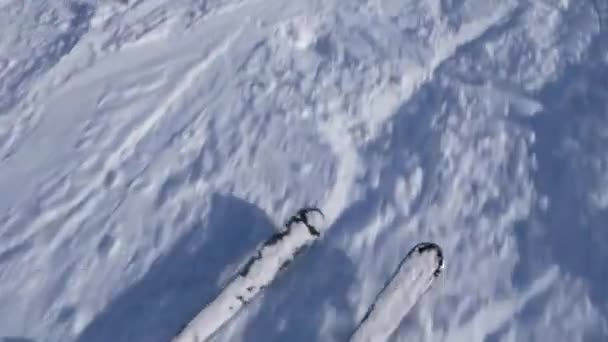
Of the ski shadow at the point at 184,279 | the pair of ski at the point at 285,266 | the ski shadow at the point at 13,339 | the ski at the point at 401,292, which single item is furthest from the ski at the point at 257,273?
the ski shadow at the point at 13,339

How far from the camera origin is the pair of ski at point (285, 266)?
2941mm

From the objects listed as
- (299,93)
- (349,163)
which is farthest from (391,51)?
(349,163)

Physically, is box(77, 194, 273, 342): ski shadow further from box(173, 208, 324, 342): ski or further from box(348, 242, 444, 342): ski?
box(348, 242, 444, 342): ski

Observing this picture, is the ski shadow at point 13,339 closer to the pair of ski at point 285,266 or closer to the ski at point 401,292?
the pair of ski at point 285,266

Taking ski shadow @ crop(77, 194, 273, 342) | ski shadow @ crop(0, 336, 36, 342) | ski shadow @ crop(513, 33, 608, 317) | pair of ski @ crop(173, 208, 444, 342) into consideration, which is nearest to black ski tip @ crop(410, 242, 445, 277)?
pair of ski @ crop(173, 208, 444, 342)

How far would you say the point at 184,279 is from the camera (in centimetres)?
339

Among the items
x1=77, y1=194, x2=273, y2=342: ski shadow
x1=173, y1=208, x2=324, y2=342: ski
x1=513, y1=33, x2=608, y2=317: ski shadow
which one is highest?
x1=77, y1=194, x2=273, y2=342: ski shadow

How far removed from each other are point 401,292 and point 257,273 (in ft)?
2.00

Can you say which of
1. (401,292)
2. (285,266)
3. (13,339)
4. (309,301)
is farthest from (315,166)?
(13,339)

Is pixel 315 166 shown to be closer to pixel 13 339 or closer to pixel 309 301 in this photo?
pixel 309 301

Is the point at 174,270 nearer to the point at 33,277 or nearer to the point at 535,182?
the point at 33,277

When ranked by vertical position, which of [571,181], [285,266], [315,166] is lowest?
[571,181]

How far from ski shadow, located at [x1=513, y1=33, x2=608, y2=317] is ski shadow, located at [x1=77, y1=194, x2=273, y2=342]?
1176mm

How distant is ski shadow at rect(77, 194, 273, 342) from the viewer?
3262 mm
